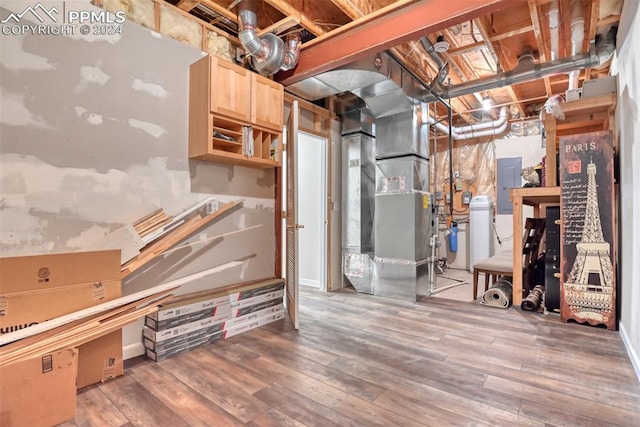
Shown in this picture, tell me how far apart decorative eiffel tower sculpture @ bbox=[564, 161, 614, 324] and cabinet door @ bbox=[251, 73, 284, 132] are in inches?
120

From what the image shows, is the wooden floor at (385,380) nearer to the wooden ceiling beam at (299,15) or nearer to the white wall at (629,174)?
the white wall at (629,174)

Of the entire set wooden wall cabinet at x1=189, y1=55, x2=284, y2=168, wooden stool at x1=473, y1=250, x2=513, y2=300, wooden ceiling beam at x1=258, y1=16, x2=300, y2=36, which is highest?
wooden ceiling beam at x1=258, y1=16, x2=300, y2=36

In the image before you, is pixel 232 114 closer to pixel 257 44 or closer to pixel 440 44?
pixel 257 44

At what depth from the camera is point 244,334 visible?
2889 millimetres

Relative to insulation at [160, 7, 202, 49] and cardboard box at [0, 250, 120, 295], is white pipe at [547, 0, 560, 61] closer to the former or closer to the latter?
insulation at [160, 7, 202, 49]

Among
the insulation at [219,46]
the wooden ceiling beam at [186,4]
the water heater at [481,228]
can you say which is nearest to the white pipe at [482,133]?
the water heater at [481,228]

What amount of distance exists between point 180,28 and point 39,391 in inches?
110

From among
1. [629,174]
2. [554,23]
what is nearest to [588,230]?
[629,174]

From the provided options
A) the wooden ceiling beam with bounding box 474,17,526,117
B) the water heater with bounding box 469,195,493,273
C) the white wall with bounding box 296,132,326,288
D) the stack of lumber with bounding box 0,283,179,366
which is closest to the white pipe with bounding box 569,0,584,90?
the wooden ceiling beam with bounding box 474,17,526,117

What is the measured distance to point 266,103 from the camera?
3.04 meters

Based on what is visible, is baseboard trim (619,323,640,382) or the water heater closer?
baseboard trim (619,323,640,382)

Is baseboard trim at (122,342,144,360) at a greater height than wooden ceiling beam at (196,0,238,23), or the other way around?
wooden ceiling beam at (196,0,238,23)

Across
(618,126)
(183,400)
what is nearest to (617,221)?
(618,126)

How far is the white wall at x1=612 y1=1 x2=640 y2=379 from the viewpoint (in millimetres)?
2207
